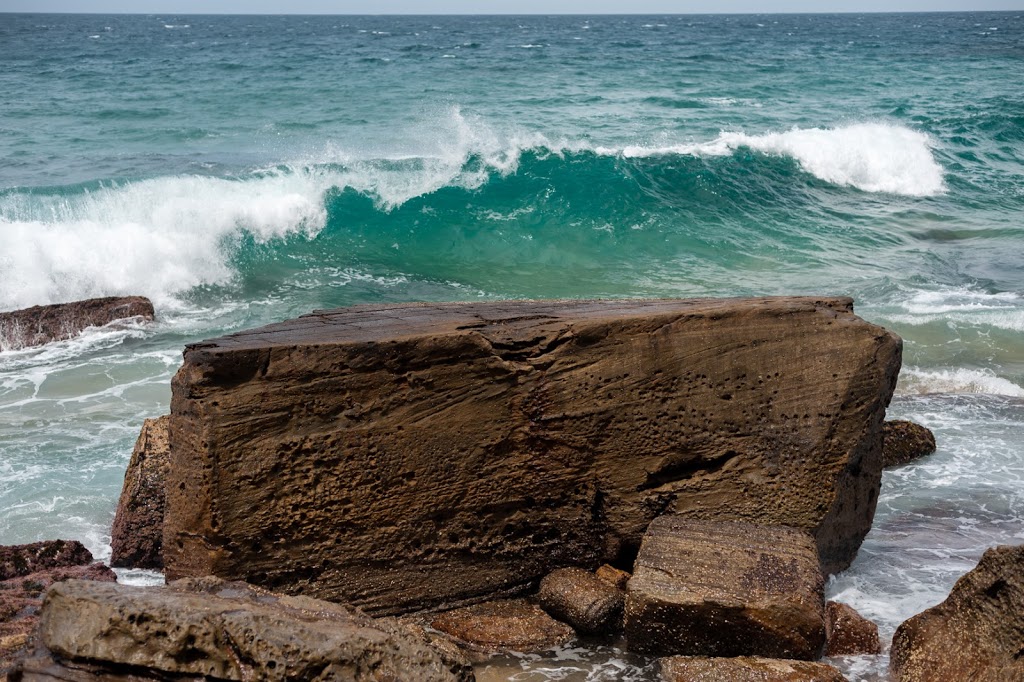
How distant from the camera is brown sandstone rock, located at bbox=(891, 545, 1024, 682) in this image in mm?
4012

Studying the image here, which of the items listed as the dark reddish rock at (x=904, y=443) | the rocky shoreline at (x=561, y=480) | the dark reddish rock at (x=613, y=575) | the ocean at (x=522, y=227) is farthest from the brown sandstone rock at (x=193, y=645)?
the dark reddish rock at (x=904, y=443)

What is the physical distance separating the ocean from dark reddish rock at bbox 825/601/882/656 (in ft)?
0.21

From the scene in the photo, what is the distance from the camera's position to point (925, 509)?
6297 mm

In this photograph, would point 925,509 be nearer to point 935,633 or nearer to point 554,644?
point 935,633

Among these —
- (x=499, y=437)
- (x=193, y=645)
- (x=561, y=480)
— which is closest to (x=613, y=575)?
(x=561, y=480)

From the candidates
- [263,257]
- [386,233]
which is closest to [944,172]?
[386,233]

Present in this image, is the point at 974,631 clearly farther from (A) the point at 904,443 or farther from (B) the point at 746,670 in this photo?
(A) the point at 904,443

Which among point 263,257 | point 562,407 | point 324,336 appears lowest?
Answer: point 263,257

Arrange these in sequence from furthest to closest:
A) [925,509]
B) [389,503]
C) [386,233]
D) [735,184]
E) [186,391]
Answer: [735,184]
[386,233]
[925,509]
[389,503]
[186,391]

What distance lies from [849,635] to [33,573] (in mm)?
3872

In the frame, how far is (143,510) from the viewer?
5.35 m

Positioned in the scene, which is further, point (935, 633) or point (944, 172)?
point (944, 172)

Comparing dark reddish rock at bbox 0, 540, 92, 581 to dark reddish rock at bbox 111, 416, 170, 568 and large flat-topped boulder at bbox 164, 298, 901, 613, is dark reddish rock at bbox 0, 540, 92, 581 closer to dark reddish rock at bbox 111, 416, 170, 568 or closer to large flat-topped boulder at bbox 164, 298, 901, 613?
dark reddish rock at bbox 111, 416, 170, 568

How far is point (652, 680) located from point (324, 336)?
201 cm
